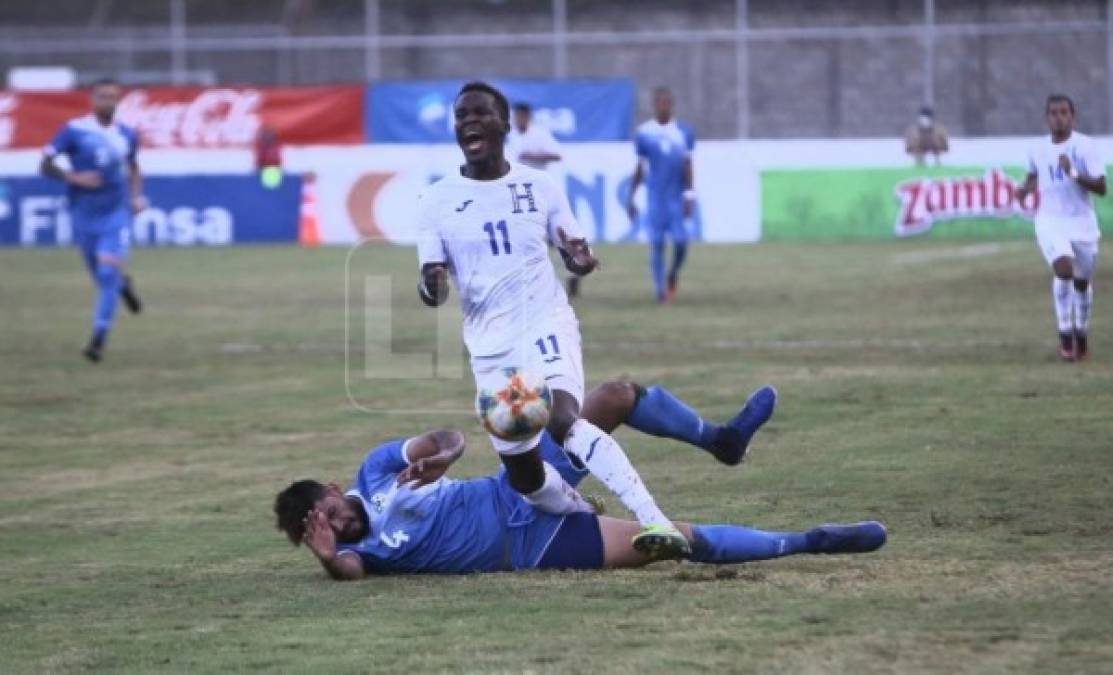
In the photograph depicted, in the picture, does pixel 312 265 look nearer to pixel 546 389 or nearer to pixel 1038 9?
pixel 1038 9

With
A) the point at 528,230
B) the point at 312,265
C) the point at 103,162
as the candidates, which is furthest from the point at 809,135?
the point at 528,230

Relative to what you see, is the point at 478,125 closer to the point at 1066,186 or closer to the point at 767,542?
the point at 767,542

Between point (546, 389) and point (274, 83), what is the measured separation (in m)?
→ 35.8

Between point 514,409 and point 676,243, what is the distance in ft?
61.7

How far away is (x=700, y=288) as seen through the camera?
93.2 ft

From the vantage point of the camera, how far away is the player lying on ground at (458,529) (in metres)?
9.02

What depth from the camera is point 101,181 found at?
21203mm

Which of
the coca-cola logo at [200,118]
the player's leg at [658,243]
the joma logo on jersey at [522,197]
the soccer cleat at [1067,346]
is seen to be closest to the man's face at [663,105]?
the player's leg at [658,243]

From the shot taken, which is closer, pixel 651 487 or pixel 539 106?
pixel 651 487

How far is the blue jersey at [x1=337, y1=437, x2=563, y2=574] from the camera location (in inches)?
360

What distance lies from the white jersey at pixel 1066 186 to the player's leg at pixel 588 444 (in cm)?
1031

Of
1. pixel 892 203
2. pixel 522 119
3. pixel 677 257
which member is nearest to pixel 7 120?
pixel 892 203

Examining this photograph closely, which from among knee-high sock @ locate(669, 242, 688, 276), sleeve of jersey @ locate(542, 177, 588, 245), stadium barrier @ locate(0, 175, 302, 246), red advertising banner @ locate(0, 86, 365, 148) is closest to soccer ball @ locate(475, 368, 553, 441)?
sleeve of jersey @ locate(542, 177, 588, 245)

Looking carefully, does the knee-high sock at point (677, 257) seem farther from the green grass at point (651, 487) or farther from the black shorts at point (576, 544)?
the black shorts at point (576, 544)
